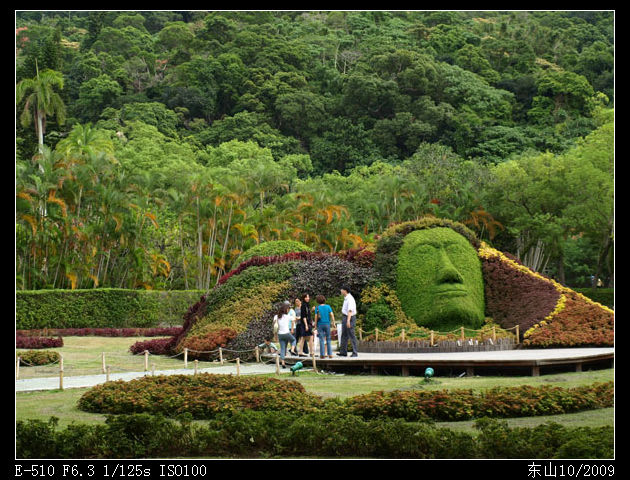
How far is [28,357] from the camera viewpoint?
714 inches

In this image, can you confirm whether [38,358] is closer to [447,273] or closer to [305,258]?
[305,258]

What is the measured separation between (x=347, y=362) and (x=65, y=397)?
17.7 feet

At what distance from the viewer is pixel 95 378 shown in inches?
600

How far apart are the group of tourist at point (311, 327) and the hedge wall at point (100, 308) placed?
12.8 m

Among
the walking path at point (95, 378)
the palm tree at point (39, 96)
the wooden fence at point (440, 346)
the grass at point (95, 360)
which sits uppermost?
the palm tree at point (39, 96)

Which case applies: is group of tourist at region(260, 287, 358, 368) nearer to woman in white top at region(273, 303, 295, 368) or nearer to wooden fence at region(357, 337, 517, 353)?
woman in white top at region(273, 303, 295, 368)

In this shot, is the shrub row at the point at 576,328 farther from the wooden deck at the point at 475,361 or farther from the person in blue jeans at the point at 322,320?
the person in blue jeans at the point at 322,320

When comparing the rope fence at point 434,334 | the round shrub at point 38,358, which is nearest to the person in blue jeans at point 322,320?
the rope fence at point 434,334

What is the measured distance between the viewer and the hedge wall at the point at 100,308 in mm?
27891

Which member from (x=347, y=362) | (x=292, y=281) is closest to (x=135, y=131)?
(x=292, y=281)

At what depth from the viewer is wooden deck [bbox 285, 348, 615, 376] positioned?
14305 mm

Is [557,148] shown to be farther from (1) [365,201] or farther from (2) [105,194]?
(2) [105,194]

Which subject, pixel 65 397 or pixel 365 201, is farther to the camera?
pixel 365 201

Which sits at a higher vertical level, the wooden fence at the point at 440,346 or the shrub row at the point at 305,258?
the shrub row at the point at 305,258
